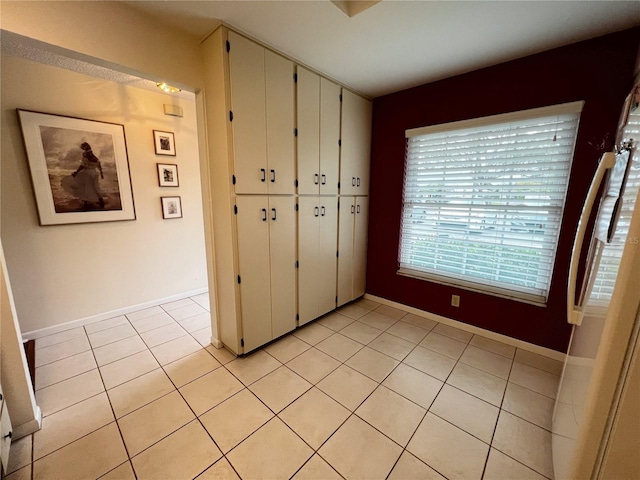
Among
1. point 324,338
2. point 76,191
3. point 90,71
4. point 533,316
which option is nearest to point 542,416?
point 533,316

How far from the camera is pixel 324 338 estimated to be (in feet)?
7.91

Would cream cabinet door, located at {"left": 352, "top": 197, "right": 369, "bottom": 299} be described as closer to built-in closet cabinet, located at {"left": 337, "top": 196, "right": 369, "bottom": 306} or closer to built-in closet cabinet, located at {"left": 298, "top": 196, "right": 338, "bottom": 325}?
built-in closet cabinet, located at {"left": 337, "top": 196, "right": 369, "bottom": 306}

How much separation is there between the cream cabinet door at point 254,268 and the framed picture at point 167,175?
1.70 metres

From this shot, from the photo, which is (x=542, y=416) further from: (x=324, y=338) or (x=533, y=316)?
(x=324, y=338)

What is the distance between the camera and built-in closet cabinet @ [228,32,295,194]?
70.5 inches

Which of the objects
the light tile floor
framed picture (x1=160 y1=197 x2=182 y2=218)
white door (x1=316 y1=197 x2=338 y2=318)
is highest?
framed picture (x1=160 y1=197 x2=182 y2=218)

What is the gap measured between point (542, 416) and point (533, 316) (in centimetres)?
88

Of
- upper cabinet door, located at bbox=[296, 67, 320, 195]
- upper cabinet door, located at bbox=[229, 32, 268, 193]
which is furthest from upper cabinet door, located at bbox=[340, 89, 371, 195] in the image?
upper cabinet door, located at bbox=[229, 32, 268, 193]

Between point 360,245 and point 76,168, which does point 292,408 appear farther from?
point 76,168

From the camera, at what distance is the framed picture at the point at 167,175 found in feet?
9.68

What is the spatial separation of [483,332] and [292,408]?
196 centimetres

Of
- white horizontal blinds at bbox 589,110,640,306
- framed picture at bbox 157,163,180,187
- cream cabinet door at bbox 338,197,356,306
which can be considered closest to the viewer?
white horizontal blinds at bbox 589,110,640,306

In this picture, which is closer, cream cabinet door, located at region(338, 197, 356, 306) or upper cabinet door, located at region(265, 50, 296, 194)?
upper cabinet door, located at region(265, 50, 296, 194)

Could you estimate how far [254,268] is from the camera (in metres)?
2.05
